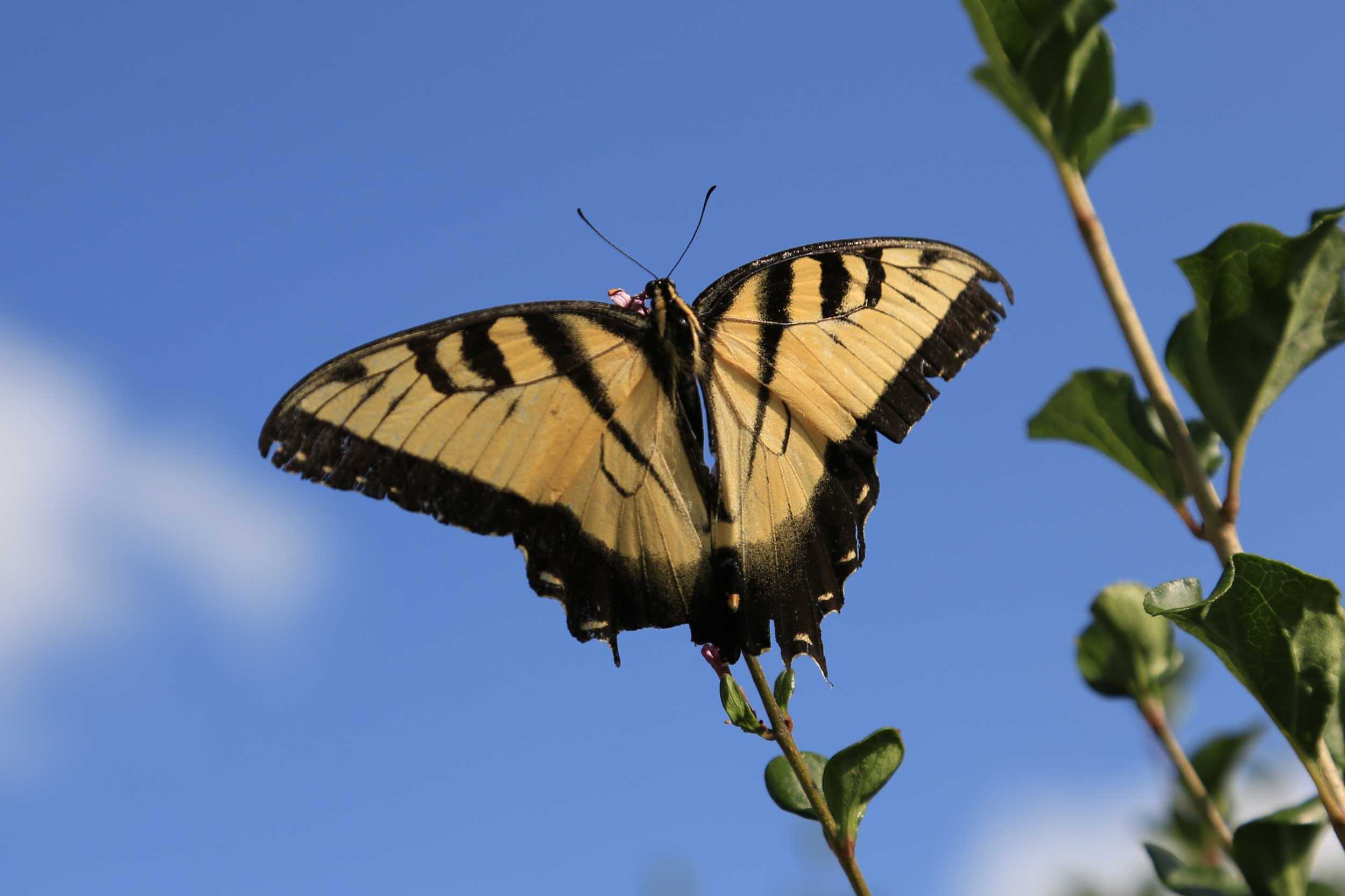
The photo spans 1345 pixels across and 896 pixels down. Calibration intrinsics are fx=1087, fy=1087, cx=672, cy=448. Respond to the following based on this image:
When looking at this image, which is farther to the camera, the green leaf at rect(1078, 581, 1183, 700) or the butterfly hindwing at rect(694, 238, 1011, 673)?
the butterfly hindwing at rect(694, 238, 1011, 673)

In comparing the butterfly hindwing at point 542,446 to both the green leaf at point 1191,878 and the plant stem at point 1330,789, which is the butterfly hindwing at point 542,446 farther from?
the plant stem at point 1330,789

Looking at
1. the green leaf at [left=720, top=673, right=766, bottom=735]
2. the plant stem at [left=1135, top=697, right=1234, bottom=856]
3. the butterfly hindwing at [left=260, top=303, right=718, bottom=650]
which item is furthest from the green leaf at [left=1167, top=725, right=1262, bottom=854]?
the butterfly hindwing at [left=260, top=303, right=718, bottom=650]

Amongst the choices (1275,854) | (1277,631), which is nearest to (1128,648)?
(1275,854)

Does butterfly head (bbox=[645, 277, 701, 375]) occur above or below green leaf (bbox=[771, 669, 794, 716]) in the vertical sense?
above

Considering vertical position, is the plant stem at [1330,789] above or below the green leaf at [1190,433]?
below

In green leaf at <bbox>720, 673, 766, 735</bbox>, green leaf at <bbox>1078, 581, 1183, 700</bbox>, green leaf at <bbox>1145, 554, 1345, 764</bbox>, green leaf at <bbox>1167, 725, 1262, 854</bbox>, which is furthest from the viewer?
green leaf at <bbox>1167, 725, 1262, 854</bbox>

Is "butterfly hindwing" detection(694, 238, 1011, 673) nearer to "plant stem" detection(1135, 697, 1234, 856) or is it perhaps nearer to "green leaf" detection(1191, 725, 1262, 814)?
"plant stem" detection(1135, 697, 1234, 856)

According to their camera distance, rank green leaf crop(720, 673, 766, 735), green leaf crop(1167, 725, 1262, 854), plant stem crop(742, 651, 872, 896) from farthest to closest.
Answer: green leaf crop(1167, 725, 1262, 854)
green leaf crop(720, 673, 766, 735)
plant stem crop(742, 651, 872, 896)

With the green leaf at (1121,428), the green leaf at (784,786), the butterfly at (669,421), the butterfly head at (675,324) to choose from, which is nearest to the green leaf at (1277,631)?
the green leaf at (1121,428)
